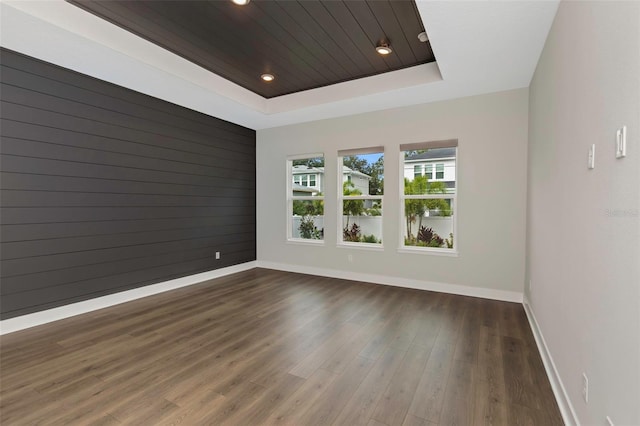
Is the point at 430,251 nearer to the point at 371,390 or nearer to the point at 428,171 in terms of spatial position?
the point at 428,171

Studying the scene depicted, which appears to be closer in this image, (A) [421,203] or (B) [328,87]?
(B) [328,87]

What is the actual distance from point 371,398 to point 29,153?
3898 millimetres

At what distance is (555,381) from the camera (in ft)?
6.72

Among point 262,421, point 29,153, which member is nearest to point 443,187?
point 262,421

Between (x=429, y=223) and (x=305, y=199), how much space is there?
2248mm

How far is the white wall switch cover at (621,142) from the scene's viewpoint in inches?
45.1

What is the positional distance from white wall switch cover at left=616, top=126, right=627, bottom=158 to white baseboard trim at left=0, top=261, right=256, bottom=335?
470cm

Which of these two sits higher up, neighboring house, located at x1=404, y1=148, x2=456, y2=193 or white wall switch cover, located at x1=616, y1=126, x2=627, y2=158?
neighboring house, located at x1=404, y1=148, x2=456, y2=193

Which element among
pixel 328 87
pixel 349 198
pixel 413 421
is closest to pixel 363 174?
pixel 349 198

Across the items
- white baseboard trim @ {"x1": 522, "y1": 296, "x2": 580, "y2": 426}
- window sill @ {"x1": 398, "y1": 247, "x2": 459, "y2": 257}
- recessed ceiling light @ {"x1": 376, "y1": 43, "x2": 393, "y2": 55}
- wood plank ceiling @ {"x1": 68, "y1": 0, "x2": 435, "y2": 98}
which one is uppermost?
wood plank ceiling @ {"x1": 68, "y1": 0, "x2": 435, "y2": 98}

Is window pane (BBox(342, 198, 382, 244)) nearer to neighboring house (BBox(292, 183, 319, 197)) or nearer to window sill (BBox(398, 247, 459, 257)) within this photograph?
window sill (BBox(398, 247, 459, 257))

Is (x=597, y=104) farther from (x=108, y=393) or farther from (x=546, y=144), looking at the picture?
(x=108, y=393)

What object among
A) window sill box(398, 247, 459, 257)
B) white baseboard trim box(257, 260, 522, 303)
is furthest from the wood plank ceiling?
white baseboard trim box(257, 260, 522, 303)

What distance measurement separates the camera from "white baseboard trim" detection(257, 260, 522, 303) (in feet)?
13.0
